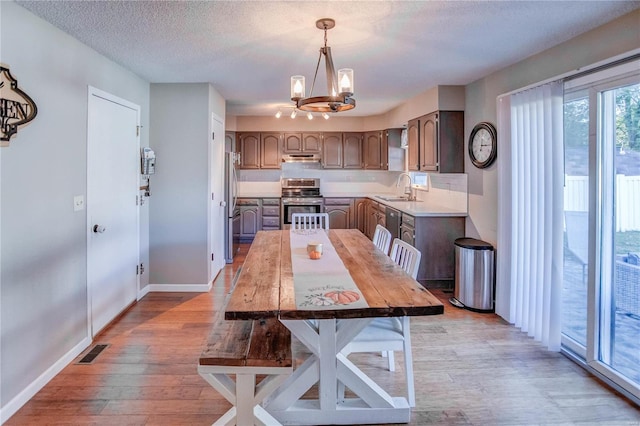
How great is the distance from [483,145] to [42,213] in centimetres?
382

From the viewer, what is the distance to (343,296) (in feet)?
6.12

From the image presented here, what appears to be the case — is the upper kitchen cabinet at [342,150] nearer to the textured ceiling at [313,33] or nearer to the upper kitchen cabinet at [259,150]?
the upper kitchen cabinet at [259,150]

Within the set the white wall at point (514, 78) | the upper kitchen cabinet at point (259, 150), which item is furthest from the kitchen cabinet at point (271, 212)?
the white wall at point (514, 78)

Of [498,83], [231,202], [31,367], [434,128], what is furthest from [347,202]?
[31,367]

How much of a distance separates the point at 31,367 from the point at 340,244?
216 centimetres

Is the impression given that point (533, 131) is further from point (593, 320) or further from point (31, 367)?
point (31, 367)

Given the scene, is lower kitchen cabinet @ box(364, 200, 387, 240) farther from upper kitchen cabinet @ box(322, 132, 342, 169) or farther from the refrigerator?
the refrigerator

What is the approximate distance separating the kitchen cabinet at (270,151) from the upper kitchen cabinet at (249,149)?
8 cm

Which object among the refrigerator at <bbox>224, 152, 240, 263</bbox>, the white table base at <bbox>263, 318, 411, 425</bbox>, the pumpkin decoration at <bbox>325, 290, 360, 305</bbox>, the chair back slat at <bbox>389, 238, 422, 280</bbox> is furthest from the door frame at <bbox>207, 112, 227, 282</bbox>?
the pumpkin decoration at <bbox>325, 290, 360, 305</bbox>

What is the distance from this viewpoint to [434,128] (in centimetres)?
461

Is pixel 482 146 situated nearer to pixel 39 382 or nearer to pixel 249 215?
pixel 39 382

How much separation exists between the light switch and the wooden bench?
5.16 feet

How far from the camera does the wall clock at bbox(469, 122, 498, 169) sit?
385cm

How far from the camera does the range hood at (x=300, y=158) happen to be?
23.5ft
